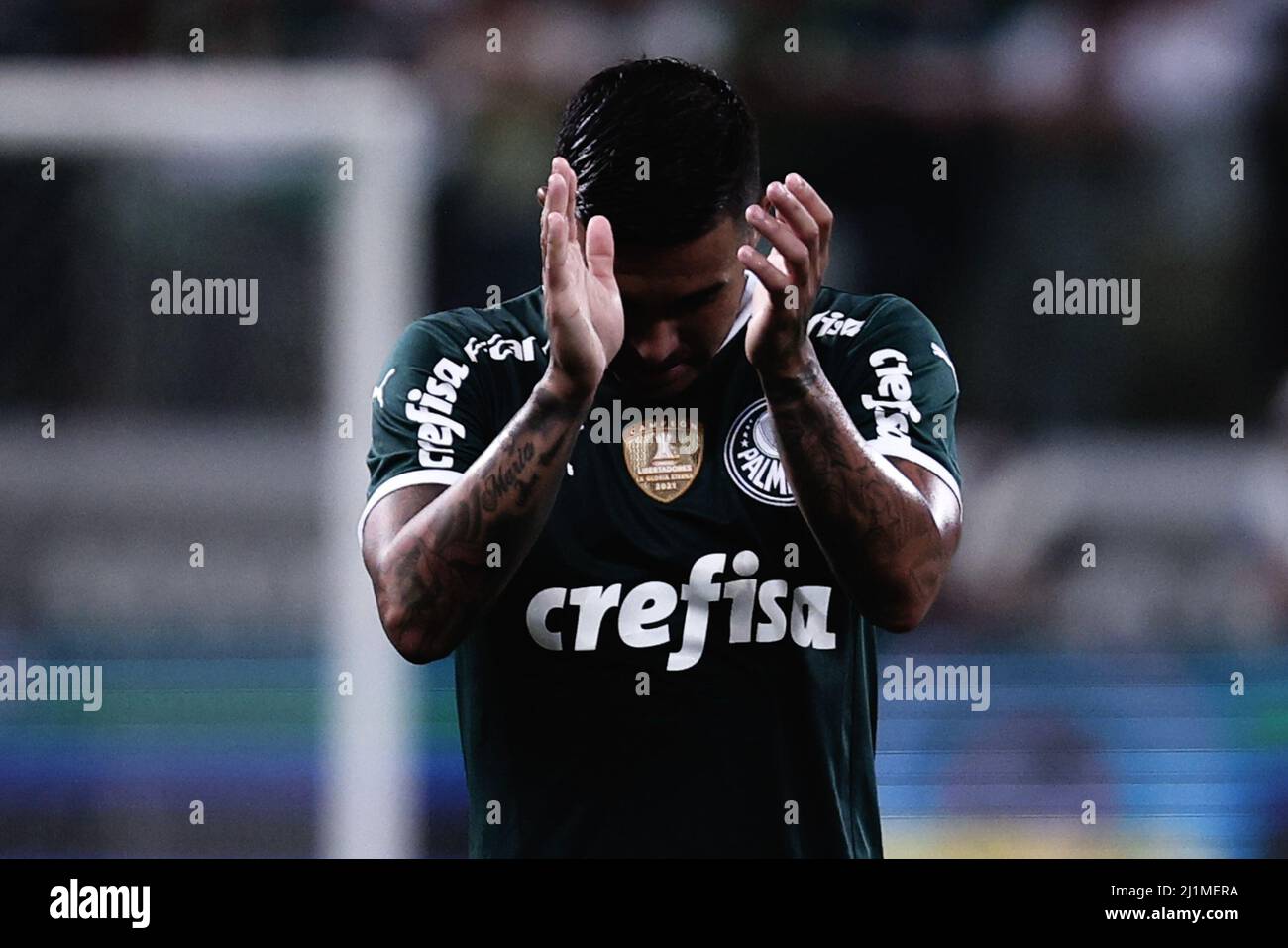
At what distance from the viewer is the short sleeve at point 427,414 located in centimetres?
127

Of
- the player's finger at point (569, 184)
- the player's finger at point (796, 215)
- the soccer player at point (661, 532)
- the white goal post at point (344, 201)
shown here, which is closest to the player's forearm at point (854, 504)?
the soccer player at point (661, 532)

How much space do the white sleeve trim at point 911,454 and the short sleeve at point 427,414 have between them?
373 mm

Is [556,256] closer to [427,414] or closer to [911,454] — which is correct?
[427,414]

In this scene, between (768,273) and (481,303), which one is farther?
(481,303)

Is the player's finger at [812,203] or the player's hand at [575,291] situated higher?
the player's finger at [812,203]

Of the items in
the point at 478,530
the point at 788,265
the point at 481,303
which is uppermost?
the point at 481,303

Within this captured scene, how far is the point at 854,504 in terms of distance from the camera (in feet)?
3.91

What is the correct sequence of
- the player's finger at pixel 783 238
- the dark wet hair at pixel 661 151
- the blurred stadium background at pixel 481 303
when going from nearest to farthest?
the player's finger at pixel 783 238 → the dark wet hair at pixel 661 151 → the blurred stadium background at pixel 481 303

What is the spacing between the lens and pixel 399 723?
6.45ft

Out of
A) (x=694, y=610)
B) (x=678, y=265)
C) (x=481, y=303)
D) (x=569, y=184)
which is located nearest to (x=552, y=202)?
(x=569, y=184)

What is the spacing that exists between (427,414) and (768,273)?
1.18ft

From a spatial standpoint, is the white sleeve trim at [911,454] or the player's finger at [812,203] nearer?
the player's finger at [812,203]

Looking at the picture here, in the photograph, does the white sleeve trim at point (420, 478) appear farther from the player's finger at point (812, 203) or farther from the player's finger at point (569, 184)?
the player's finger at point (812, 203)
